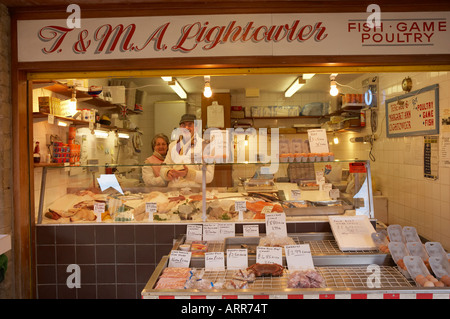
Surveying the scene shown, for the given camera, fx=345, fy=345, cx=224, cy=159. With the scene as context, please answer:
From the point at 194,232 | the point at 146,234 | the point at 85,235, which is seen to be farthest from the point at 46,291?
the point at 194,232

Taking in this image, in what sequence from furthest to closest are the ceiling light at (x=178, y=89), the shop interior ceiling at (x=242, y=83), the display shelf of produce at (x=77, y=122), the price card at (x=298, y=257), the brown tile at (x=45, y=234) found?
the shop interior ceiling at (x=242, y=83) → the ceiling light at (x=178, y=89) → the display shelf of produce at (x=77, y=122) → the brown tile at (x=45, y=234) → the price card at (x=298, y=257)

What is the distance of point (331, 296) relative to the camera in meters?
2.20

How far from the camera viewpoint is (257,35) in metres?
3.59

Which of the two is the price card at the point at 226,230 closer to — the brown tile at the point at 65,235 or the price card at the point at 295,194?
the price card at the point at 295,194

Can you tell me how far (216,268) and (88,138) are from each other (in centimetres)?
369

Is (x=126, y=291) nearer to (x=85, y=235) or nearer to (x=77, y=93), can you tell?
(x=85, y=235)

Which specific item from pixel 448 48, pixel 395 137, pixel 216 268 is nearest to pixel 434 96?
pixel 395 137

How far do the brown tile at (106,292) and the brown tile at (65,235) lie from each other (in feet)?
1.85

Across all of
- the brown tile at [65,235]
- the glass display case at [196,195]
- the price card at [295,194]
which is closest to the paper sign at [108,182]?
the glass display case at [196,195]

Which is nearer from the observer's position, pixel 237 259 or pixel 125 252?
pixel 237 259

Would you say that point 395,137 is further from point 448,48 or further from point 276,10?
point 276,10

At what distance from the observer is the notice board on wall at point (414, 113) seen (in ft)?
16.9

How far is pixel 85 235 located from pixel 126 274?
0.59 meters

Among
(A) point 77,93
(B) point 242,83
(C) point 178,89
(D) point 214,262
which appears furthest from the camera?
(B) point 242,83
